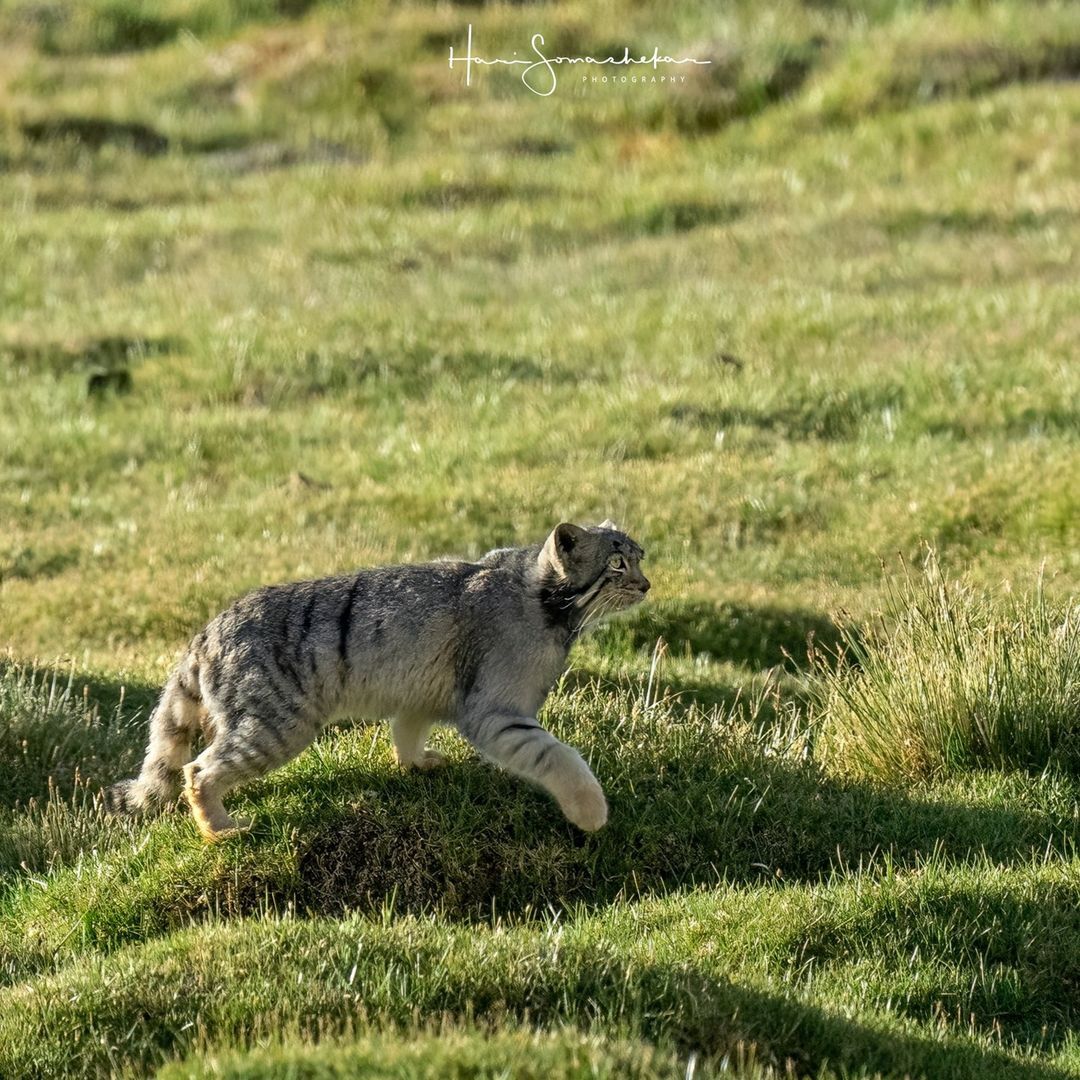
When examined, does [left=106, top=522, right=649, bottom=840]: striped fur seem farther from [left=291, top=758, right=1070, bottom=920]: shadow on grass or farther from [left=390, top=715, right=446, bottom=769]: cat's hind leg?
[left=291, top=758, right=1070, bottom=920]: shadow on grass

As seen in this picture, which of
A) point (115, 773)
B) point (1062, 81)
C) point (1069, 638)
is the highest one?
point (1062, 81)

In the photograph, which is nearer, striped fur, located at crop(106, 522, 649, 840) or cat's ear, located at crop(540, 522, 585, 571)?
striped fur, located at crop(106, 522, 649, 840)

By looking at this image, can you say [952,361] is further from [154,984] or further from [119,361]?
[154,984]

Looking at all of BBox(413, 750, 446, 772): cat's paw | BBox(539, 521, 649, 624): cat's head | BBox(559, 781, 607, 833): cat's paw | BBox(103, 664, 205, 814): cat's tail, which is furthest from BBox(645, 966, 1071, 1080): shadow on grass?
BBox(103, 664, 205, 814): cat's tail

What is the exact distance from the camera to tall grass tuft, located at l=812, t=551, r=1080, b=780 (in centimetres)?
1139

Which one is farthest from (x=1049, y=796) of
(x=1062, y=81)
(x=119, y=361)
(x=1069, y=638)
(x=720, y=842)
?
(x=1062, y=81)

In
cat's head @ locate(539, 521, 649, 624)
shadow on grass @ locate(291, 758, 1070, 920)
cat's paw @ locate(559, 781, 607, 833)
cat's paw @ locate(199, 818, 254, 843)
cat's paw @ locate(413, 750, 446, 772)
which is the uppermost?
cat's head @ locate(539, 521, 649, 624)

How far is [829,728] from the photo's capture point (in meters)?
11.9

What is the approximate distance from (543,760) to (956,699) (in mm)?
3386

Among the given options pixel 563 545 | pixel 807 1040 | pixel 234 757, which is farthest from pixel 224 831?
pixel 807 1040

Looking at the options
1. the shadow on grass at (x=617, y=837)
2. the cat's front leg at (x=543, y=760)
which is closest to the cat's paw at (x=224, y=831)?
the shadow on grass at (x=617, y=837)

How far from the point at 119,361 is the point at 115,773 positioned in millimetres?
12177

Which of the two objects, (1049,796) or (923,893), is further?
(1049,796)

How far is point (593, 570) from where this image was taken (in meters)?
9.87
